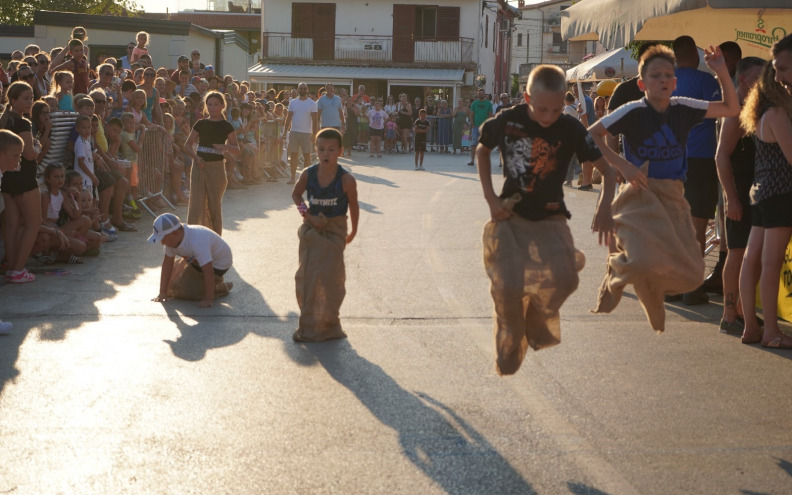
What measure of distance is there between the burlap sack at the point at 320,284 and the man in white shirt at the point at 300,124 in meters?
14.0

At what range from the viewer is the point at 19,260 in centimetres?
1027

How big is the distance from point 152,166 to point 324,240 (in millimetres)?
8783

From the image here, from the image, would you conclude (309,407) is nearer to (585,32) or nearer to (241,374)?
(241,374)

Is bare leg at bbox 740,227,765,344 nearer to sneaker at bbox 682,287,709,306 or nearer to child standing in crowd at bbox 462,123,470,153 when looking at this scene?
sneaker at bbox 682,287,709,306

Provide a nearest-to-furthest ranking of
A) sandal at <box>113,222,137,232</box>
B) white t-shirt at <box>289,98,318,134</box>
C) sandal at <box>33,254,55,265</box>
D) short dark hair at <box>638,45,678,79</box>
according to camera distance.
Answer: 1. short dark hair at <box>638,45,678,79</box>
2. sandal at <box>33,254,55,265</box>
3. sandal at <box>113,222,137,232</box>
4. white t-shirt at <box>289,98,318,134</box>

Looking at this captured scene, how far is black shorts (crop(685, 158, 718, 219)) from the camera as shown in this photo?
31.4 ft

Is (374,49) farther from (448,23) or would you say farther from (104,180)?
(104,180)

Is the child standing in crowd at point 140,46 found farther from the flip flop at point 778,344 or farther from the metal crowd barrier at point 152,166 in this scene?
the flip flop at point 778,344

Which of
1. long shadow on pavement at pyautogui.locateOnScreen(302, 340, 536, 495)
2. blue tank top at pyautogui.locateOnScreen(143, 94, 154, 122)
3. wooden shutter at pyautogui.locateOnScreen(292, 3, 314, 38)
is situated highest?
wooden shutter at pyautogui.locateOnScreen(292, 3, 314, 38)

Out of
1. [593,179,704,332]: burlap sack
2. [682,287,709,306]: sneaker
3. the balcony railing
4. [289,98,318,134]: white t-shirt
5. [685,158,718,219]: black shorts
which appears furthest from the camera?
the balcony railing

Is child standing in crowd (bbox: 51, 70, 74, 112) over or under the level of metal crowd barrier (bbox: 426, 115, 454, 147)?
over

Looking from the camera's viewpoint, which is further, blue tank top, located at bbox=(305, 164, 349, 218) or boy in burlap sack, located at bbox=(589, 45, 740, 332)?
blue tank top, located at bbox=(305, 164, 349, 218)

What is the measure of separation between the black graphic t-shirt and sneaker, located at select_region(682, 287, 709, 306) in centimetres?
397

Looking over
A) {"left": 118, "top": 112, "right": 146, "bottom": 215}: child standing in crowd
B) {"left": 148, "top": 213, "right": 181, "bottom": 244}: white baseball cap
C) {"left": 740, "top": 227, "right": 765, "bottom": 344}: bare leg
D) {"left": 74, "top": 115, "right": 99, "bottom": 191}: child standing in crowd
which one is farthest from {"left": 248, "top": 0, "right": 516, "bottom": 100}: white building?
{"left": 740, "top": 227, "right": 765, "bottom": 344}: bare leg
